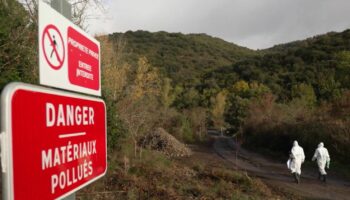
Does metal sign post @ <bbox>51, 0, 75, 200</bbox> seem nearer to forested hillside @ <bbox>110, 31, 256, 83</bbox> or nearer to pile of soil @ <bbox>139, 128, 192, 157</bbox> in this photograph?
pile of soil @ <bbox>139, 128, 192, 157</bbox>

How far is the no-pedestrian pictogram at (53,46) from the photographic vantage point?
2079 millimetres

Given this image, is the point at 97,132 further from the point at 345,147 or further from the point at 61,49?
the point at 345,147

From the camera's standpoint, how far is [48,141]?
1938mm

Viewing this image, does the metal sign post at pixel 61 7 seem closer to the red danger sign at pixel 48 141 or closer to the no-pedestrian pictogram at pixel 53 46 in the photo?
the no-pedestrian pictogram at pixel 53 46

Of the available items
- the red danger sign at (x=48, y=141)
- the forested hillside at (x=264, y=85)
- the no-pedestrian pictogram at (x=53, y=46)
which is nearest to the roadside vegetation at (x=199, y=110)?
the forested hillside at (x=264, y=85)

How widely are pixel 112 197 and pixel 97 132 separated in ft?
33.6

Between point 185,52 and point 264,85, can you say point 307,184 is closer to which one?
point 264,85

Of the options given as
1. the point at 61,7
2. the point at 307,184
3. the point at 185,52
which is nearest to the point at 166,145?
the point at 307,184

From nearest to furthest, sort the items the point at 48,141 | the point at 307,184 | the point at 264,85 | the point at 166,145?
the point at 48,141 < the point at 307,184 < the point at 166,145 < the point at 264,85

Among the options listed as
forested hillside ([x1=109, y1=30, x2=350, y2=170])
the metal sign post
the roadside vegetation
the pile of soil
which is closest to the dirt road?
the roadside vegetation

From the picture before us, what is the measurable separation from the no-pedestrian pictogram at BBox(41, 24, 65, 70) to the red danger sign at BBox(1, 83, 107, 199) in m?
0.16

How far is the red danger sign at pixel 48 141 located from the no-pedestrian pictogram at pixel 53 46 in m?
0.16

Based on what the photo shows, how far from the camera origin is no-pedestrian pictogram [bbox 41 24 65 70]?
81.9 inches

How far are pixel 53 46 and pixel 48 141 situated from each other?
488mm
